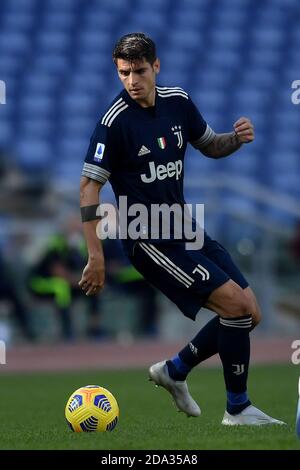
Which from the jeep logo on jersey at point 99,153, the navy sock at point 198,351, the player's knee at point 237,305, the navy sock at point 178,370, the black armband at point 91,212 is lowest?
the navy sock at point 178,370

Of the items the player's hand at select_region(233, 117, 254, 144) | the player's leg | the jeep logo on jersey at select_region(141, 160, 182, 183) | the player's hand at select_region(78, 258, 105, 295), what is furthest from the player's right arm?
the player's hand at select_region(233, 117, 254, 144)

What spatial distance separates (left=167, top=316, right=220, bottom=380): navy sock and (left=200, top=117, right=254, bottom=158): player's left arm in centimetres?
104

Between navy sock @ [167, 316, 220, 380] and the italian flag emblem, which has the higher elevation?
the italian flag emblem

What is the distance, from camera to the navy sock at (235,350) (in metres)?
6.20

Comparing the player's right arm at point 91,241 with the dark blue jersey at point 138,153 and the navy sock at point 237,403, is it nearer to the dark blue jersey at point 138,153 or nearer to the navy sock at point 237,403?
the dark blue jersey at point 138,153

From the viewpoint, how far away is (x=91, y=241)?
5965 mm

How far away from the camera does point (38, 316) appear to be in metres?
15.1

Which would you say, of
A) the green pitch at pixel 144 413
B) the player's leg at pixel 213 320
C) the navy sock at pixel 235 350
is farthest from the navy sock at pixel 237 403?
the player's leg at pixel 213 320

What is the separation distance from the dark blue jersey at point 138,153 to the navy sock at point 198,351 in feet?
2.67

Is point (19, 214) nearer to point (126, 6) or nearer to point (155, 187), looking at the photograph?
point (126, 6)

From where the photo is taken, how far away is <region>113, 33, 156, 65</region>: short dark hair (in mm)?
6027

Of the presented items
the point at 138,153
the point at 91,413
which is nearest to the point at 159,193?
the point at 138,153

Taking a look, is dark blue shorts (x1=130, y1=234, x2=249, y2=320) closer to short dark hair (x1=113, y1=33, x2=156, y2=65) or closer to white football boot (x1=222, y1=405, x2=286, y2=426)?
white football boot (x1=222, y1=405, x2=286, y2=426)

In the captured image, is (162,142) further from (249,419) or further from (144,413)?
(144,413)
